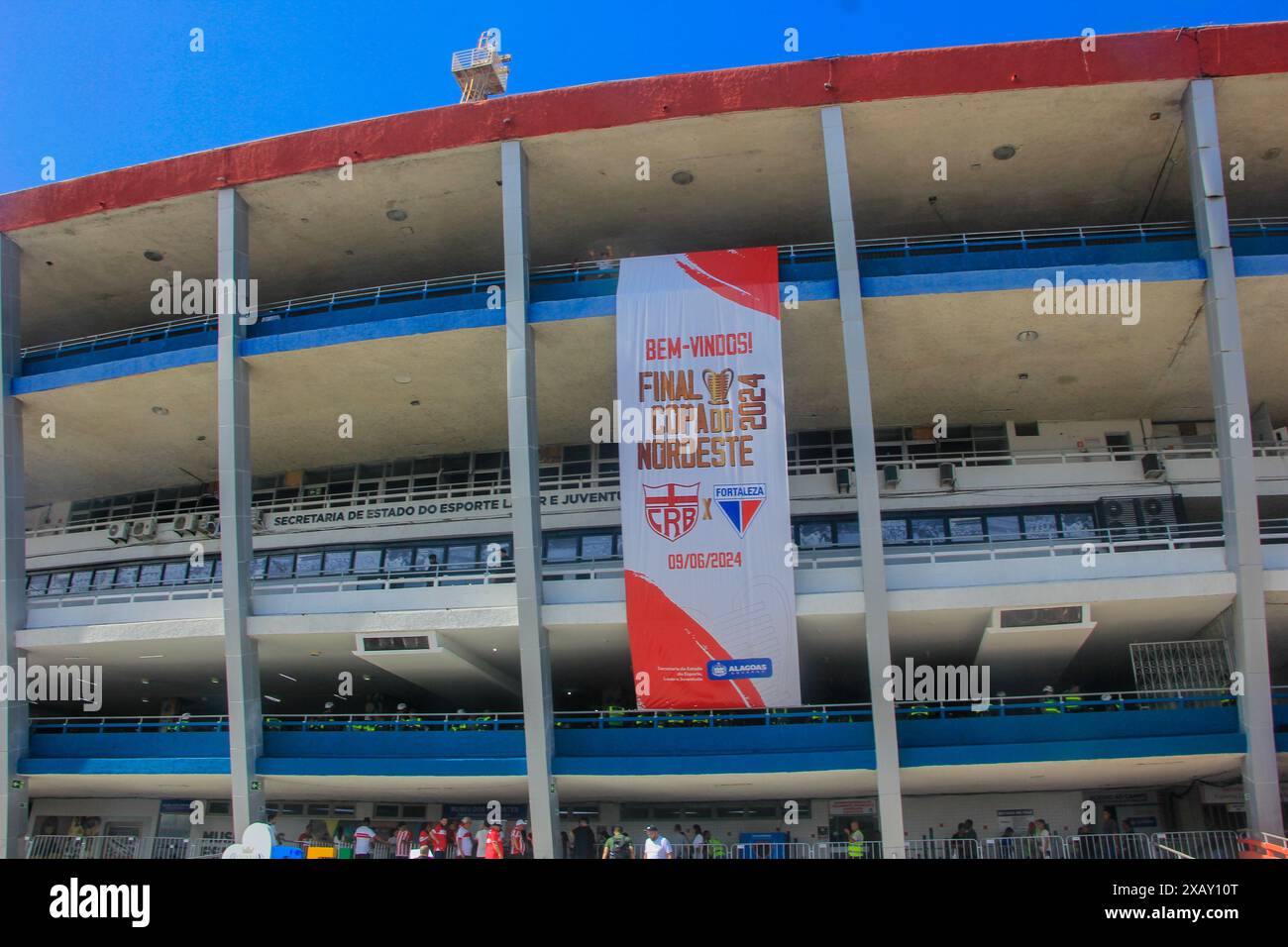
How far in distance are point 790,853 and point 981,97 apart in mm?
15296

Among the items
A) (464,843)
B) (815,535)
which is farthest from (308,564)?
(815,535)

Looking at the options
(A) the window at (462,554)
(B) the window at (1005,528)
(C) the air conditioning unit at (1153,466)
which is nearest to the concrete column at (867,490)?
(B) the window at (1005,528)

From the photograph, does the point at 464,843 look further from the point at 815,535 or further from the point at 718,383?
the point at 815,535

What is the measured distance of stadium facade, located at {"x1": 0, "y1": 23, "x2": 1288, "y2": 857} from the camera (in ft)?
58.6

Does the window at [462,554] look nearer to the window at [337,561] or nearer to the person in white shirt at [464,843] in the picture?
the window at [337,561]

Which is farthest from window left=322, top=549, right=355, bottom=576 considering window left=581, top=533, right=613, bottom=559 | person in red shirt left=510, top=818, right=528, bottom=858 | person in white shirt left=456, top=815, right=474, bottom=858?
person in red shirt left=510, top=818, right=528, bottom=858

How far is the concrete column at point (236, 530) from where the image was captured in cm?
1934

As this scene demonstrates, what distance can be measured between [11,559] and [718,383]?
16431mm

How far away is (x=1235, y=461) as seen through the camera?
17297mm

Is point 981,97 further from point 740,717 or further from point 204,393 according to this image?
point 204,393

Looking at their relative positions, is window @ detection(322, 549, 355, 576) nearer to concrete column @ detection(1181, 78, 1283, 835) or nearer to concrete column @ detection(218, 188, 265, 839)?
concrete column @ detection(218, 188, 265, 839)
